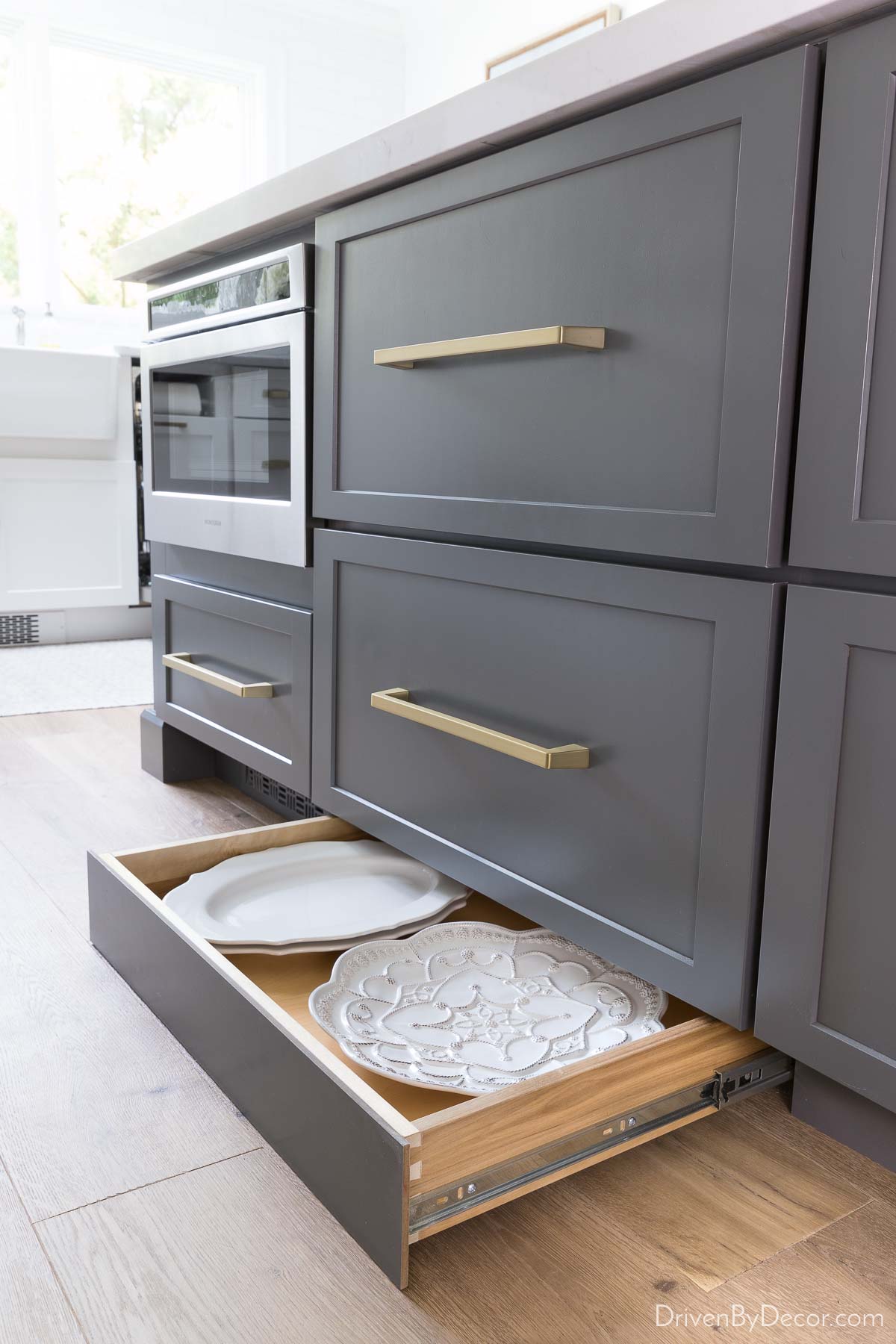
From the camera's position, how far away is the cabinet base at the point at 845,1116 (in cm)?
86

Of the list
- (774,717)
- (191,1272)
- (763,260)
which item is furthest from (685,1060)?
(763,260)

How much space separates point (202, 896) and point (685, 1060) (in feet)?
1.91

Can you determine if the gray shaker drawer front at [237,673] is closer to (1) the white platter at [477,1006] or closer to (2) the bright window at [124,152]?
(1) the white platter at [477,1006]

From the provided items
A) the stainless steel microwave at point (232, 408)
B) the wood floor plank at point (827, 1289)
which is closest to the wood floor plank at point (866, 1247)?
the wood floor plank at point (827, 1289)

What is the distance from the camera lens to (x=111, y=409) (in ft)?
11.2

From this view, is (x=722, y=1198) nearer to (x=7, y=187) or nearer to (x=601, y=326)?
(x=601, y=326)

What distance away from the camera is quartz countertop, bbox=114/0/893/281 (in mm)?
770

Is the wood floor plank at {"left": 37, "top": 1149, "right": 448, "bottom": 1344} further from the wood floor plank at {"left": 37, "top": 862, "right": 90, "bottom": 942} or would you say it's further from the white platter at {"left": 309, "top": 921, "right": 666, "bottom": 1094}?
the wood floor plank at {"left": 37, "top": 862, "right": 90, "bottom": 942}

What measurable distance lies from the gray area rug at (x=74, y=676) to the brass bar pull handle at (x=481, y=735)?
1568mm

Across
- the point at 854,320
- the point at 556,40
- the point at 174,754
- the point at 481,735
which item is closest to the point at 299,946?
the point at 481,735

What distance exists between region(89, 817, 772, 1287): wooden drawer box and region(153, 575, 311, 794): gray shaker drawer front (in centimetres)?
45

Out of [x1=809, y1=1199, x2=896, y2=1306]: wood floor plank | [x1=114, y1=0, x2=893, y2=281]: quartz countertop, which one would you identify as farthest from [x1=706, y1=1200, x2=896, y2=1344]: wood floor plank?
[x1=114, y1=0, x2=893, y2=281]: quartz countertop

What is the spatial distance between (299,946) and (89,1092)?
0.24 metres

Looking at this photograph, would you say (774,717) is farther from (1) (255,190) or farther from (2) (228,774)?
(2) (228,774)
